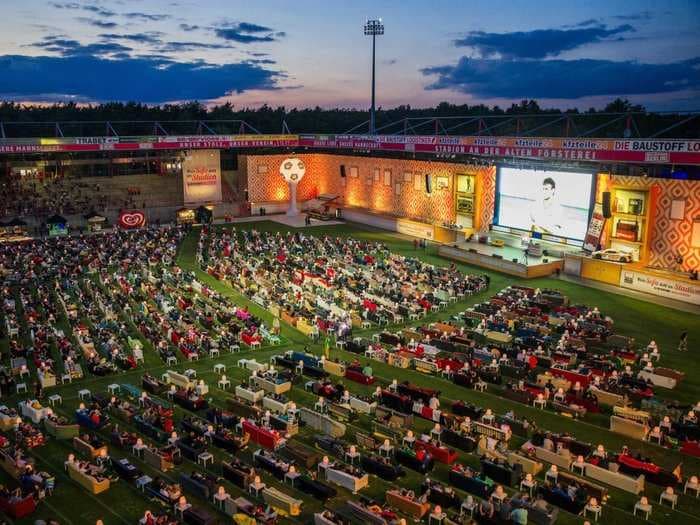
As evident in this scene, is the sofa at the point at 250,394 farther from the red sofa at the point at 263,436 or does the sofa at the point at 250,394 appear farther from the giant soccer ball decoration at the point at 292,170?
the giant soccer ball decoration at the point at 292,170

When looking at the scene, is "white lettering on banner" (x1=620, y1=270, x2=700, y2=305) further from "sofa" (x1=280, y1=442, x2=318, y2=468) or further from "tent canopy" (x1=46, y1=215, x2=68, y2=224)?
"tent canopy" (x1=46, y1=215, x2=68, y2=224)

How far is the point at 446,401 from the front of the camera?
63.7 ft

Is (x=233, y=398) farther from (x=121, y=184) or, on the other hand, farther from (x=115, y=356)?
(x=121, y=184)

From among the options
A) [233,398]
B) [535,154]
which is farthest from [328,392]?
[535,154]

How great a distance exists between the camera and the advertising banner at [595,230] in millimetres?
35562

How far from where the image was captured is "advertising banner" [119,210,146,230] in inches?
1980

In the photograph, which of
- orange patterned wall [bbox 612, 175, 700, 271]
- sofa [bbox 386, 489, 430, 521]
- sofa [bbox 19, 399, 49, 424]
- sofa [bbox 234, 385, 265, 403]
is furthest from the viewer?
orange patterned wall [bbox 612, 175, 700, 271]

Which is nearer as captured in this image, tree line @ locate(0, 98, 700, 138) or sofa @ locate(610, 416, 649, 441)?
sofa @ locate(610, 416, 649, 441)

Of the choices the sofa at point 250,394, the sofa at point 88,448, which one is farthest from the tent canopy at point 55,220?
the sofa at point 88,448

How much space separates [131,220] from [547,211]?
3195cm

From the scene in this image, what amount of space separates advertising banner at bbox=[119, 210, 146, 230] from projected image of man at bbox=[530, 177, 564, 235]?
30550 millimetres

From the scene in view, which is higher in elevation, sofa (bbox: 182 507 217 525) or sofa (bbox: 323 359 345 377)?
sofa (bbox: 323 359 345 377)

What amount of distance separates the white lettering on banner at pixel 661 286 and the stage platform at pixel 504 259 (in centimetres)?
428

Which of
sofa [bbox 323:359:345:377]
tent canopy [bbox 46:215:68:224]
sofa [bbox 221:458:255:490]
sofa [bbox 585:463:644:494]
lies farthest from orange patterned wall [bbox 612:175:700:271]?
tent canopy [bbox 46:215:68:224]
